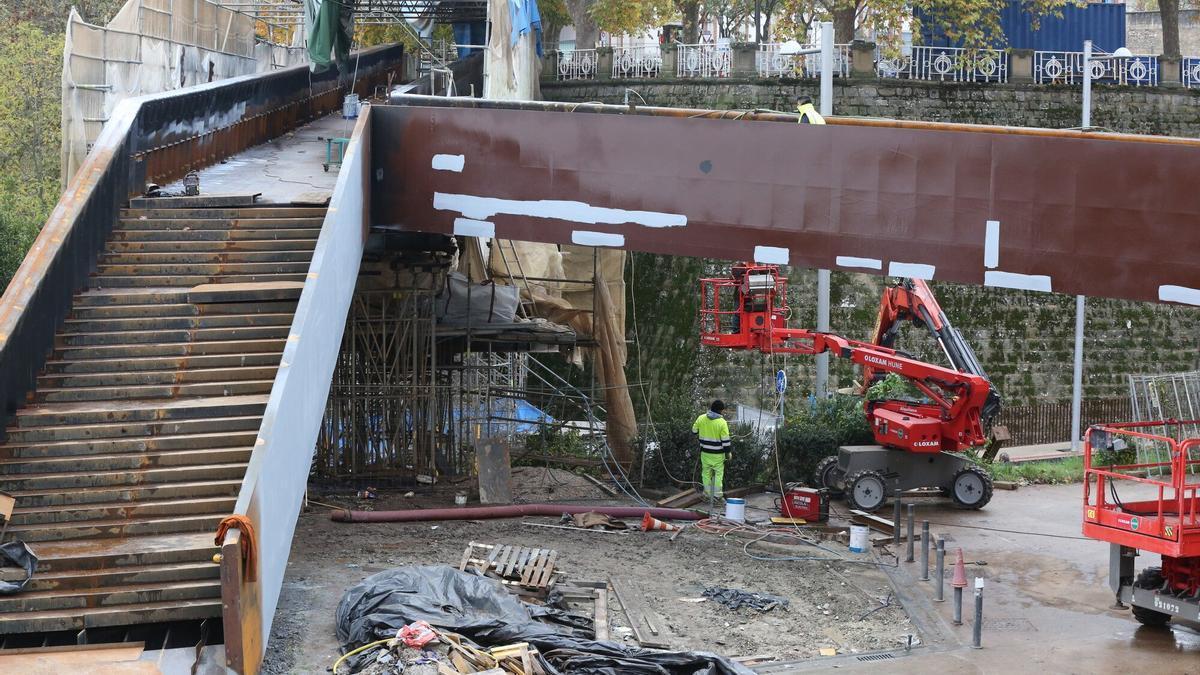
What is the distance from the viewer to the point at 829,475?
2245 centimetres

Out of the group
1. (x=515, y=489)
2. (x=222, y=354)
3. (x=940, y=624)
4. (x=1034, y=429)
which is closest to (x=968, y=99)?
(x=1034, y=429)

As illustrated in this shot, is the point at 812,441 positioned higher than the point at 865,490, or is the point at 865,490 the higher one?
the point at 812,441

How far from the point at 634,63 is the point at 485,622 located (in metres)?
27.6

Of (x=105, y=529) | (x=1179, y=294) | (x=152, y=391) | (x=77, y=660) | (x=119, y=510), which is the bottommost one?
(x=77, y=660)

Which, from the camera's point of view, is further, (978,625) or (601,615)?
(978,625)

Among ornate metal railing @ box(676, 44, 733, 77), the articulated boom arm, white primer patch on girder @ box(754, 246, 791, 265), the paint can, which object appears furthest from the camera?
ornate metal railing @ box(676, 44, 733, 77)

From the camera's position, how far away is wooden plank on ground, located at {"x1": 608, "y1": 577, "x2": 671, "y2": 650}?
44.0 ft

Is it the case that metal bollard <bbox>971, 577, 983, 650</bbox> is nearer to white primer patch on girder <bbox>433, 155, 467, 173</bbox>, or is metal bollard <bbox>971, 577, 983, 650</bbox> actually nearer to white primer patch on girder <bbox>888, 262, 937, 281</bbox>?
white primer patch on girder <bbox>888, 262, 937, 281</bbox>

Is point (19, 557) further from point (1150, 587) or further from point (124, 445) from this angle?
point (1150, 587)

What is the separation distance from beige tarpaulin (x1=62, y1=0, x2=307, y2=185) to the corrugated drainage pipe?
7239mm

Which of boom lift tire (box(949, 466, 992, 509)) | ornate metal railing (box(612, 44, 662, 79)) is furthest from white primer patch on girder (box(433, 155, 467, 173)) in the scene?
ornate metal railing (box(612, 44, 662, 79))

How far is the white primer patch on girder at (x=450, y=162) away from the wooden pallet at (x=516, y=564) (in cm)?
517

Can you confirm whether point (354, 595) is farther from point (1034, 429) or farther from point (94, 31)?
point (1034, 429)

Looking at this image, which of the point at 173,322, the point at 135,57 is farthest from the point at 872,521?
the point at 135,57
